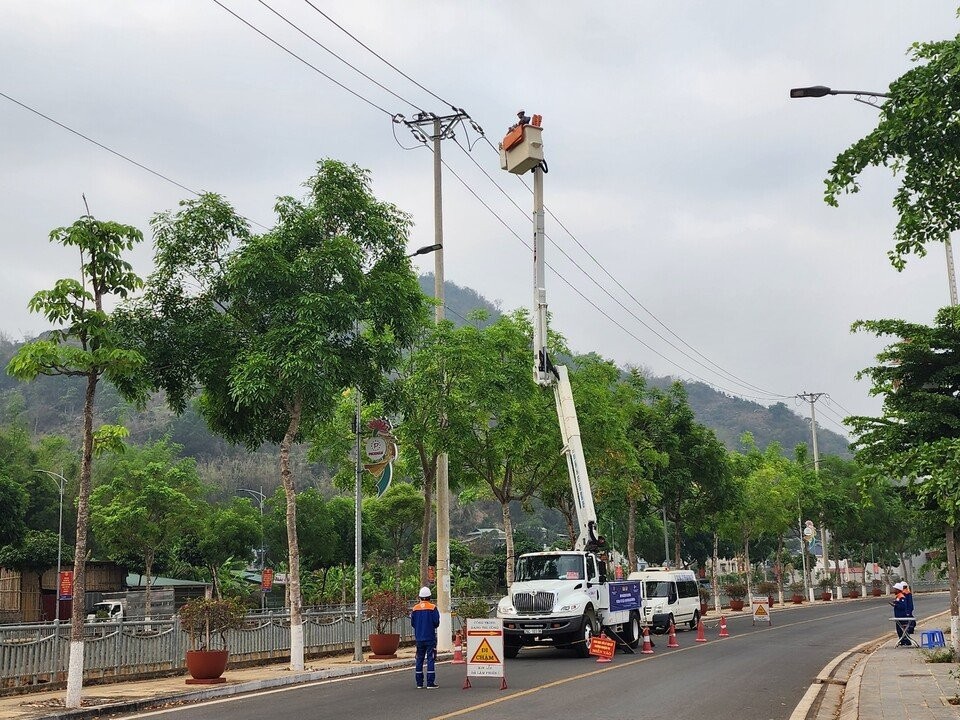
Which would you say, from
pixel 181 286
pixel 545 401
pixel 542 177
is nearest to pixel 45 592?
pixel 545 401

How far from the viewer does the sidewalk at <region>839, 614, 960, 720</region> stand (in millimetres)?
13055

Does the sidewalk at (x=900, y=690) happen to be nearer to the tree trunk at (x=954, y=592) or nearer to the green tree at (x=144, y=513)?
the tree trunk at (x=954, y=592)

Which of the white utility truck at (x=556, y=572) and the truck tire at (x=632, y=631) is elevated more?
the white utility truck at (x=556, y=572)

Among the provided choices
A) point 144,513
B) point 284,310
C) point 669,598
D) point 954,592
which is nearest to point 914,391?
point 954,592

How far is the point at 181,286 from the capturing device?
75.2 feet

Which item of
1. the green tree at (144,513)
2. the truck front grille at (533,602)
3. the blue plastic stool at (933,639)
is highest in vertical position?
the green tree at (144,513)

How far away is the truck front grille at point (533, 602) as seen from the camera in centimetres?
2483

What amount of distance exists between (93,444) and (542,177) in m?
13.5

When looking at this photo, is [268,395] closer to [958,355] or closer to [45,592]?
[958,355]

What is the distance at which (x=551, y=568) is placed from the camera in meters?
26.0

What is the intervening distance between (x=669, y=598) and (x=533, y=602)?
52.2ft

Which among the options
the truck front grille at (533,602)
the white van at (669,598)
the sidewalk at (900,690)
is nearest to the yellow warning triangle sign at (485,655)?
the sidewalk at (900,690)

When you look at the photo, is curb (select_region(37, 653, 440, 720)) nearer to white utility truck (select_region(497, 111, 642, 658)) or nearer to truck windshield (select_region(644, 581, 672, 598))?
white utility truck (select_region(497, 111, 642, 658))

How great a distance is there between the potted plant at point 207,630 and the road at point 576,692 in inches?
71.5
